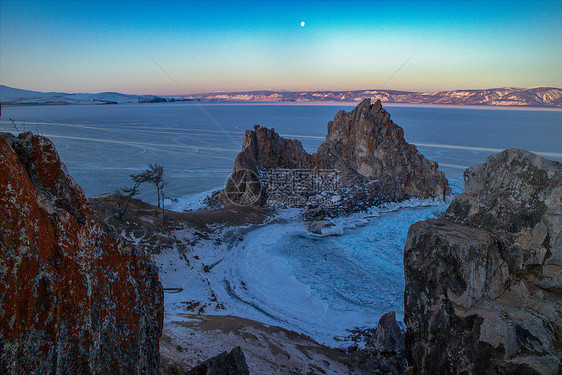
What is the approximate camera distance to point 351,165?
39.5m

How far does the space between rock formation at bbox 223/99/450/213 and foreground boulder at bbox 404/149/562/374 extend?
893 inches

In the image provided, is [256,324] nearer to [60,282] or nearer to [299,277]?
[299,277]

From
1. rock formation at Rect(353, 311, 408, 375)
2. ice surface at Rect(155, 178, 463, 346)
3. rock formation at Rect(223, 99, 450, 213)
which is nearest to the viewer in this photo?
rock formation at Rect(353, 311, 408, 375)

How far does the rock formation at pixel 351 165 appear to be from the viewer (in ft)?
108

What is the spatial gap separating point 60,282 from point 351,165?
37.2 meters

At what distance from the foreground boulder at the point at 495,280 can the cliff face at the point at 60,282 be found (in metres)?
6.34

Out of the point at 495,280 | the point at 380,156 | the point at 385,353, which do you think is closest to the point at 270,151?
the point at 380,156

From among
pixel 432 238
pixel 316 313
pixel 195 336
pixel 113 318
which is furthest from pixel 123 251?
pixel 316 313

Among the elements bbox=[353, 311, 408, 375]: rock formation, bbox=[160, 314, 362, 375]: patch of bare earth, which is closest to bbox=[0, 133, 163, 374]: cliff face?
bbox=[160, 314, 362, 375]: patch of bare earth

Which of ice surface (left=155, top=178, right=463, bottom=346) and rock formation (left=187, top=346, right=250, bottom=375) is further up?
rock formation (left=187, top=346, right=250, bottom=375)

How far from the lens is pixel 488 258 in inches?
297

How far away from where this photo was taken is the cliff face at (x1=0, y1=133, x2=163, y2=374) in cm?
374

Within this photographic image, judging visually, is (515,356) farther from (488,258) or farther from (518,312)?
(488,258)

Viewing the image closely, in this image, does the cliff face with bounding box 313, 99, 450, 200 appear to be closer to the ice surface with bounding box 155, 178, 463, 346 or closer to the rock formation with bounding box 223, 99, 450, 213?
the rock formation with bounding box 223, 99, 450, 213
